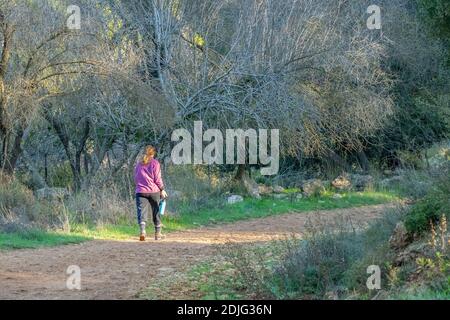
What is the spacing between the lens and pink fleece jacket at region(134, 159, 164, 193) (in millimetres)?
16344

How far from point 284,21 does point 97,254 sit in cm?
1129

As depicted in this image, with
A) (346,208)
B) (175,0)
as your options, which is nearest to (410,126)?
(346,208)

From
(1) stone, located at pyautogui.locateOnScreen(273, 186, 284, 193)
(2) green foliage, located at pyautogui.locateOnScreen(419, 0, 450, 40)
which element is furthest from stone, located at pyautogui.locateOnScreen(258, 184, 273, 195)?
(2) green foliage, located at pyautogui.locateOnScreen(419, 0, 450, 40)

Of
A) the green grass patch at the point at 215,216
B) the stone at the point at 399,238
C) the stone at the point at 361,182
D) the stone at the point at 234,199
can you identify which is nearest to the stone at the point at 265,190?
the green grass patch at the point at 215,216

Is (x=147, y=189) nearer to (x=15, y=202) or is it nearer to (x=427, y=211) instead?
(x=15, y=202)

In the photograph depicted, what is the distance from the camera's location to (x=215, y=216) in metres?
21.2

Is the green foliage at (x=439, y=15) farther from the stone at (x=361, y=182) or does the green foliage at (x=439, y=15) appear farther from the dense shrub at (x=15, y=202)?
the dense shrub at (x=15, y=202)

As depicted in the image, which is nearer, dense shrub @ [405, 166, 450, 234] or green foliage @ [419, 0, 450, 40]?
dense shrub @ [405, 166, 450, 234]

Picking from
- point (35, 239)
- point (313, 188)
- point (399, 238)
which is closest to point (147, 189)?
point (35, 239)

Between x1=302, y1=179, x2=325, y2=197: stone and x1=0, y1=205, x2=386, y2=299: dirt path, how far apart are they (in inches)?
264

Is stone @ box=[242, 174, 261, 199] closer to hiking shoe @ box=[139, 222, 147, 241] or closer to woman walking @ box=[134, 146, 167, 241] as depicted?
woman walking @ box=[134, 146, 167, 241]

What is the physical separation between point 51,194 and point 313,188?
29.4 ft

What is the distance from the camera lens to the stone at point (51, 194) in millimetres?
20328

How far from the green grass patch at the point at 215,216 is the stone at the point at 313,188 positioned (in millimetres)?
265
